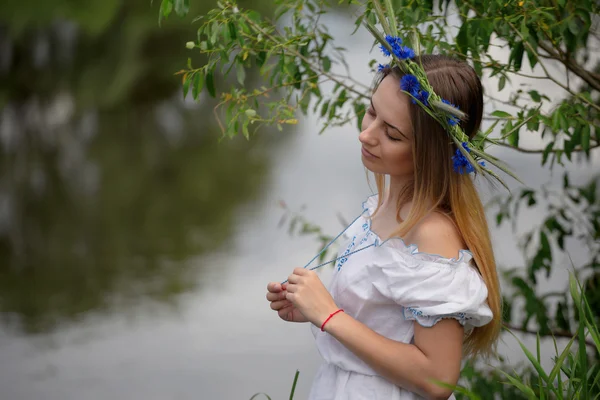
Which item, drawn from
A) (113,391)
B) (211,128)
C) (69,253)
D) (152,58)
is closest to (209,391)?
(113,391)

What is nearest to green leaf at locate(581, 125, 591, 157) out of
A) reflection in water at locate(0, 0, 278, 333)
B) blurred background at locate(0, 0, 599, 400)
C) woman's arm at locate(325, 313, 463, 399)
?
blurred background at locate(0, 0, 599, 400)

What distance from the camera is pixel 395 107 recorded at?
148 centimetres

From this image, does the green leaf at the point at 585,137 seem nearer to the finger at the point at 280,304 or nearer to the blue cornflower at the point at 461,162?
the blue cornflower at the point at 461,162

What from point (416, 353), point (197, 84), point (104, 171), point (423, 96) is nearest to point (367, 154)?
point (423, 96)

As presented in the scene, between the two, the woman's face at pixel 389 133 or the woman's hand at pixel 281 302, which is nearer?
the woman's face at pixel 389 133

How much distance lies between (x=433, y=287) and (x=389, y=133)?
283mm

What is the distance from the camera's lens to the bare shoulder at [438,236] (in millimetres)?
1434

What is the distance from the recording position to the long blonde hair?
1.47 metres

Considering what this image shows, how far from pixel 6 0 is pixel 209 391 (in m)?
5.86

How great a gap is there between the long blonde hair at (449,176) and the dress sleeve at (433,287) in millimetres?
34

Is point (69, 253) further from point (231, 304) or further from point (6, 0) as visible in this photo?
→ point (6, 0)

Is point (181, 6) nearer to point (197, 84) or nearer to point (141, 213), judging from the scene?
point (197, 84)

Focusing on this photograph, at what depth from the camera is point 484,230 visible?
1.50 m

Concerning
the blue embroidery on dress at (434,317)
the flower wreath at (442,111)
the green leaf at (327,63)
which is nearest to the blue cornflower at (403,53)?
the flower wreath at (442,111)
